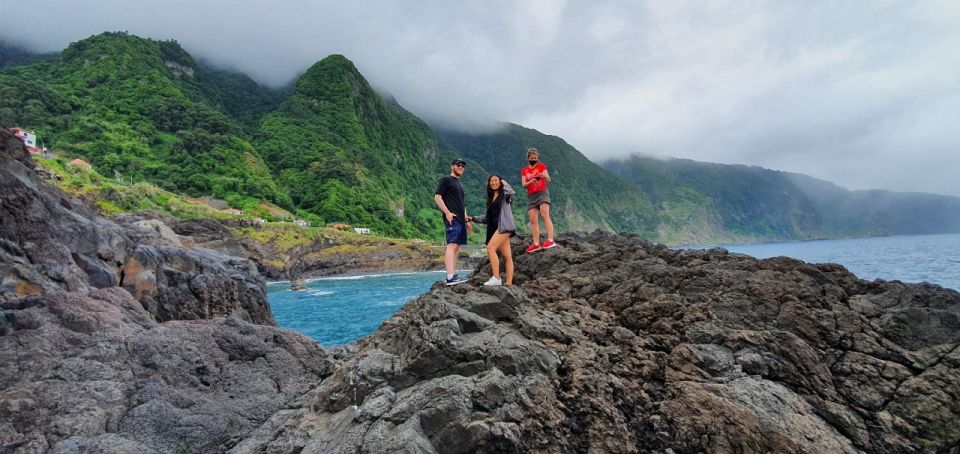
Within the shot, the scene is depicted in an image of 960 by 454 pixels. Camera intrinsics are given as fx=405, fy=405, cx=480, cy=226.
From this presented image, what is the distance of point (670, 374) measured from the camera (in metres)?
5.07

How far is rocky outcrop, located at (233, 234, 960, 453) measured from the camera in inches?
171

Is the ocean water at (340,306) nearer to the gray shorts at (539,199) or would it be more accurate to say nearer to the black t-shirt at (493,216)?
the gray shorts at (539,199)

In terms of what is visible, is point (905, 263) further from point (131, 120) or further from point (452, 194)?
point (131, 120)

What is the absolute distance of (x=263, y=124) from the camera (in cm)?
14588

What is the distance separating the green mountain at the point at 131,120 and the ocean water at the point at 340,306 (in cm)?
6122

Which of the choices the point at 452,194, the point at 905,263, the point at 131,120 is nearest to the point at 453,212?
the point at 452,194

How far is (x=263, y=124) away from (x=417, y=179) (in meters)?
66.1

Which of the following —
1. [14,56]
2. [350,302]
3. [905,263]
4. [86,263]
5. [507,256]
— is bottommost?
[350,302]

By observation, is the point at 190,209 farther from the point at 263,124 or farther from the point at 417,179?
the point at 417,179

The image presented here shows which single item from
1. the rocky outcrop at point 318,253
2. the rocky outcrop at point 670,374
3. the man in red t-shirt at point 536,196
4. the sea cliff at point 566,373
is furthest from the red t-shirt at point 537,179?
the rocky outcrop at point 318,253

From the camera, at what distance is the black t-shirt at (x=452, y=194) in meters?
8.52

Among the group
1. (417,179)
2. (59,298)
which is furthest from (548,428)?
(417,179)

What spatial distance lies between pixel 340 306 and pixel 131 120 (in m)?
114

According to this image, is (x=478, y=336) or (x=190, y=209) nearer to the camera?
(x=478, y=336)
